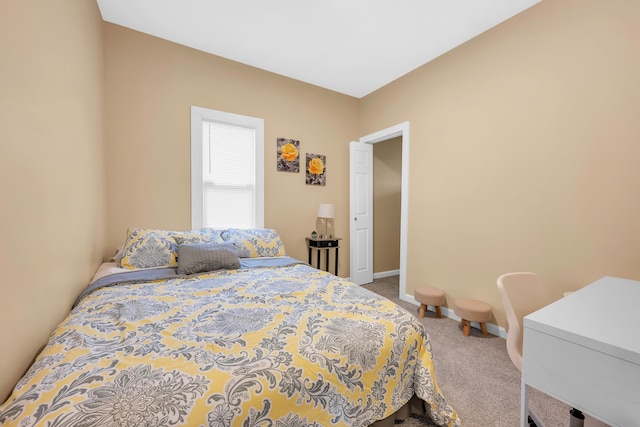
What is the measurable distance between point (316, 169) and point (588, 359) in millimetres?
3355

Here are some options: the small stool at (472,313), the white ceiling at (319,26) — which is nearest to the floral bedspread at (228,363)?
the small stool at (472,313)

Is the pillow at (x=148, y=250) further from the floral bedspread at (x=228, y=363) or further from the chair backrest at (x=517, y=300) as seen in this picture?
the chair backrest at (x=517, y=300)

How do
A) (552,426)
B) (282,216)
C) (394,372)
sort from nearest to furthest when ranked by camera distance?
1. (394,372)
2. (552,426)
3. (282,216)

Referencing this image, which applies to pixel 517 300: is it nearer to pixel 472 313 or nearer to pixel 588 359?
pixel 588 359

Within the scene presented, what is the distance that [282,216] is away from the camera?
3561 mm

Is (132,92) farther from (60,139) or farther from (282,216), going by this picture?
(282,216)

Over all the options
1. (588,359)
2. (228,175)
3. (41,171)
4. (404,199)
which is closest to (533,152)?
(404,199)

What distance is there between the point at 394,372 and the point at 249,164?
2871 millimetres

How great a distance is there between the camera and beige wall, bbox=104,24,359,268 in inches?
104

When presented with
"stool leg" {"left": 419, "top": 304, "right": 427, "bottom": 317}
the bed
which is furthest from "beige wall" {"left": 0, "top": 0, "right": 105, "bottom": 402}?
"stool leg" {"left": 419, "top": 304, "right": 427, "bottom": 317}

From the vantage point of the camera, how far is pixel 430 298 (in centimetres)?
282

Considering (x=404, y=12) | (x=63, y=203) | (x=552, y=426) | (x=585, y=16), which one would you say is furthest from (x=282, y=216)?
(x=585, y=16)

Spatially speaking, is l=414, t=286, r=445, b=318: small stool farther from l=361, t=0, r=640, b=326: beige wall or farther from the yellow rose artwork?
the yellow rose artwork

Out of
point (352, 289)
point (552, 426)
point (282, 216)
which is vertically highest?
point (282, 216)
